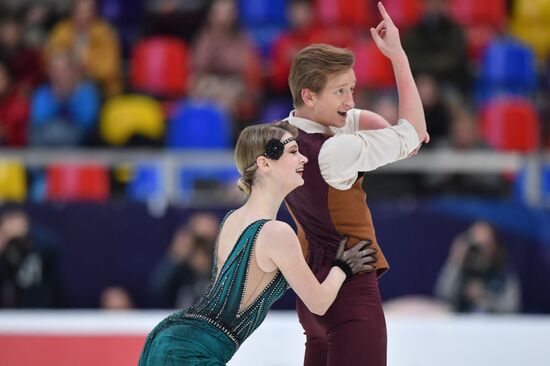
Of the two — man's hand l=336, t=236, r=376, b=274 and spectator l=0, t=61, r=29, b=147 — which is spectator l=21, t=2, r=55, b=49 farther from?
man's hand l=336, t=236, r=376, b=274

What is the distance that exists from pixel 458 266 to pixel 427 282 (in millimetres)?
279

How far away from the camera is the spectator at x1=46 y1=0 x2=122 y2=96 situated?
10.1 metres

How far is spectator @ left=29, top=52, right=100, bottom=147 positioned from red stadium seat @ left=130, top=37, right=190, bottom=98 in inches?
27.8

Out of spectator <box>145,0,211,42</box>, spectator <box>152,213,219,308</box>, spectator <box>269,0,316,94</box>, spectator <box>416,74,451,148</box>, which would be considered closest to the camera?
spectator <box>152,213,219,308</box>

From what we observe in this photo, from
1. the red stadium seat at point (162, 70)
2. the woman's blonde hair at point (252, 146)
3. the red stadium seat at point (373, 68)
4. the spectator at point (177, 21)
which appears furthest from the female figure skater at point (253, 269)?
the spectator at point (177, 21)

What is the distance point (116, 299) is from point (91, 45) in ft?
11.0

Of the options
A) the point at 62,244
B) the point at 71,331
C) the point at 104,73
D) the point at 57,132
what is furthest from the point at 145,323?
the point at 104,73

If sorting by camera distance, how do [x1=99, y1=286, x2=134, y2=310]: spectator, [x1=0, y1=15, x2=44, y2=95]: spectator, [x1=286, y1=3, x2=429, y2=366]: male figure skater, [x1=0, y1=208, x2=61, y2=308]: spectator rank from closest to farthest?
[x1=286, y1=3, x2=429, y2=366]: male figure skater < [x1=0, y1=208, x2=61, y2=308]: spectator < [x1=99, y1=286, x2=134, y2=310]: spectator < [x1=0, y1=15, x2=44, y2=95]: spectator

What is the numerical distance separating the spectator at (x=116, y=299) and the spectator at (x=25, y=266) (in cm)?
33

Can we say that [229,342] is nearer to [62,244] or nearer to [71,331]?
[71,331]

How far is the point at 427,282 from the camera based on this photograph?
25.2 feet

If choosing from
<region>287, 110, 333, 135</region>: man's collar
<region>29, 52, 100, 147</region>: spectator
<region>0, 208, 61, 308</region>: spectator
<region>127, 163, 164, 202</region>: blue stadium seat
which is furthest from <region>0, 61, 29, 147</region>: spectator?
<region>287, 110, 333, 135</region>: man's collar

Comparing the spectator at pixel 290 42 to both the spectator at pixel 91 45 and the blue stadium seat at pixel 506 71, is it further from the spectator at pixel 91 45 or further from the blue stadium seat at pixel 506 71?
the blue stadium seat at pixel 506 71

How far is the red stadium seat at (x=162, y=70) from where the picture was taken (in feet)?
33.2
